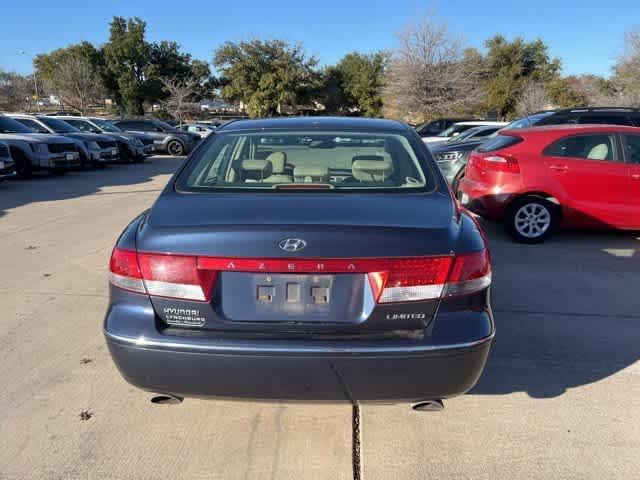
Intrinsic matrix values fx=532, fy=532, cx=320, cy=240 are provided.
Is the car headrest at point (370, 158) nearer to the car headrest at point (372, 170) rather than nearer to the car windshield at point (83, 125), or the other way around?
the car headrest at point (372, 170)

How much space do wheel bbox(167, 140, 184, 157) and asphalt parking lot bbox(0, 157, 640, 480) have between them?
18.6 meters

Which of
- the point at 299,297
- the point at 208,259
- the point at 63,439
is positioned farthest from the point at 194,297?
the point at 63,439

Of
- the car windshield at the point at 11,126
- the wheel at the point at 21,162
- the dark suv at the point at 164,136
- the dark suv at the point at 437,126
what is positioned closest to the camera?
the wheel at the point at 21,162

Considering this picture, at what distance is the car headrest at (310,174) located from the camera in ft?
10.6

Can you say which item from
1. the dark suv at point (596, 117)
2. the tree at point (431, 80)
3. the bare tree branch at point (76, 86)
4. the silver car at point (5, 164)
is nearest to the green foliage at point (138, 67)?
the bare tree branch at point (76, 86)

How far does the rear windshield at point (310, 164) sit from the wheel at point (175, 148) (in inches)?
786

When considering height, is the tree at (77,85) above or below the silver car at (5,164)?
above

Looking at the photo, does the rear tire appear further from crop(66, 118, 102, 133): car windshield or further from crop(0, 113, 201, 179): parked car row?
crop(66, 118, 102, 133): car windshield

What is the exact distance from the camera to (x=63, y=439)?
2783 millimetres

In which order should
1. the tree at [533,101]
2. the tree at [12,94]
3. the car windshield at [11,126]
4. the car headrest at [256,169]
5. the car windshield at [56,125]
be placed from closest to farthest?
1. the car headrest at [256,169]
2. the car windshield at [11,126]
3. the car windshield at [56,125]
4. the tree at [533,101]
5. the tree at [12,94]

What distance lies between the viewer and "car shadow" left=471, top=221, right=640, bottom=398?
3467 mm

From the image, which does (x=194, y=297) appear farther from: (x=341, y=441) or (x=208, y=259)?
(x=341, y=441)

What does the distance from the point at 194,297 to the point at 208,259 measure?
0.59 ft

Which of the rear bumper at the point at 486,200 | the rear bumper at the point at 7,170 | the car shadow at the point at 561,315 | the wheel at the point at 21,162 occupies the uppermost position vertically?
the wheel at the point at 21,162
